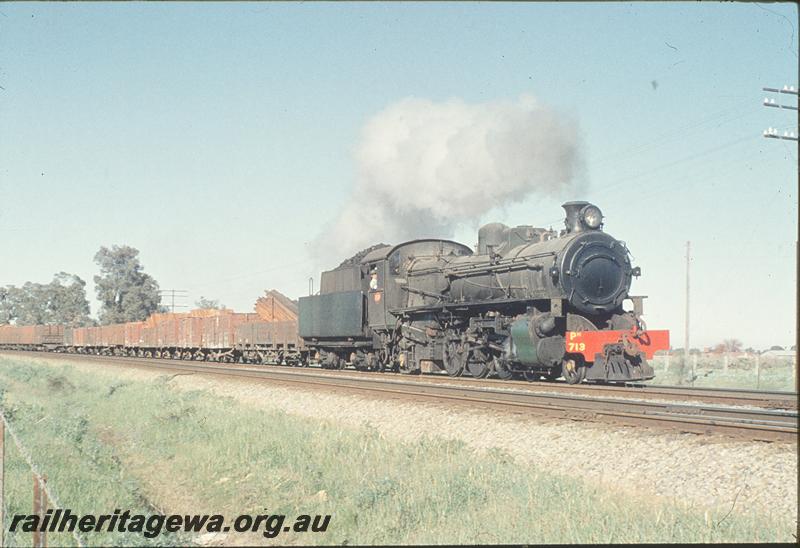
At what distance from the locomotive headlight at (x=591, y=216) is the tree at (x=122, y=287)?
90472 millimetres

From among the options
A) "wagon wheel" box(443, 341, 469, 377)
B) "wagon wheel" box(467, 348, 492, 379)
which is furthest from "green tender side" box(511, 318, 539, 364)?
"wagon wheel" box(443, 341, 469, 377)

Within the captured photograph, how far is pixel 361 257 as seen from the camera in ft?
83.0

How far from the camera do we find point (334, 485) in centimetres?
942

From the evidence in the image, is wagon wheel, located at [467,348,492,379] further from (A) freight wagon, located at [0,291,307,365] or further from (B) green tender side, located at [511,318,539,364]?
(A) freight wagon, located at [0,291,307,365]

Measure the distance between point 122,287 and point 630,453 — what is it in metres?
101

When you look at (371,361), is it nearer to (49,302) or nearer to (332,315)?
(332,315)

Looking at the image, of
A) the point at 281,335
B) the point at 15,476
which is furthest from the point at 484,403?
the point at 281,335

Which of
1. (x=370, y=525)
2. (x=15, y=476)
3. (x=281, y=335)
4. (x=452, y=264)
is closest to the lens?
(x=370, y=525)

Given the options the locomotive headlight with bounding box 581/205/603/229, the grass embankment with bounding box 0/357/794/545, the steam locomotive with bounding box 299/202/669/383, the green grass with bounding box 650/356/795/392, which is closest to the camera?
the grass embankment with bounding box 0/357/794/545

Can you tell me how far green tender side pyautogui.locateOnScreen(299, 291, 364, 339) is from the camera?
946 inches

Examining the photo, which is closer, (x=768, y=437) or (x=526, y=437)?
(x=768, y=437)

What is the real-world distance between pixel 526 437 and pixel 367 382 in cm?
830

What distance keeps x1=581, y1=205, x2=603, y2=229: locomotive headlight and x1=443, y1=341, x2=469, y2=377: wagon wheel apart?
180 inches

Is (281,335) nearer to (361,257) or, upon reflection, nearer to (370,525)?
(361,257)
